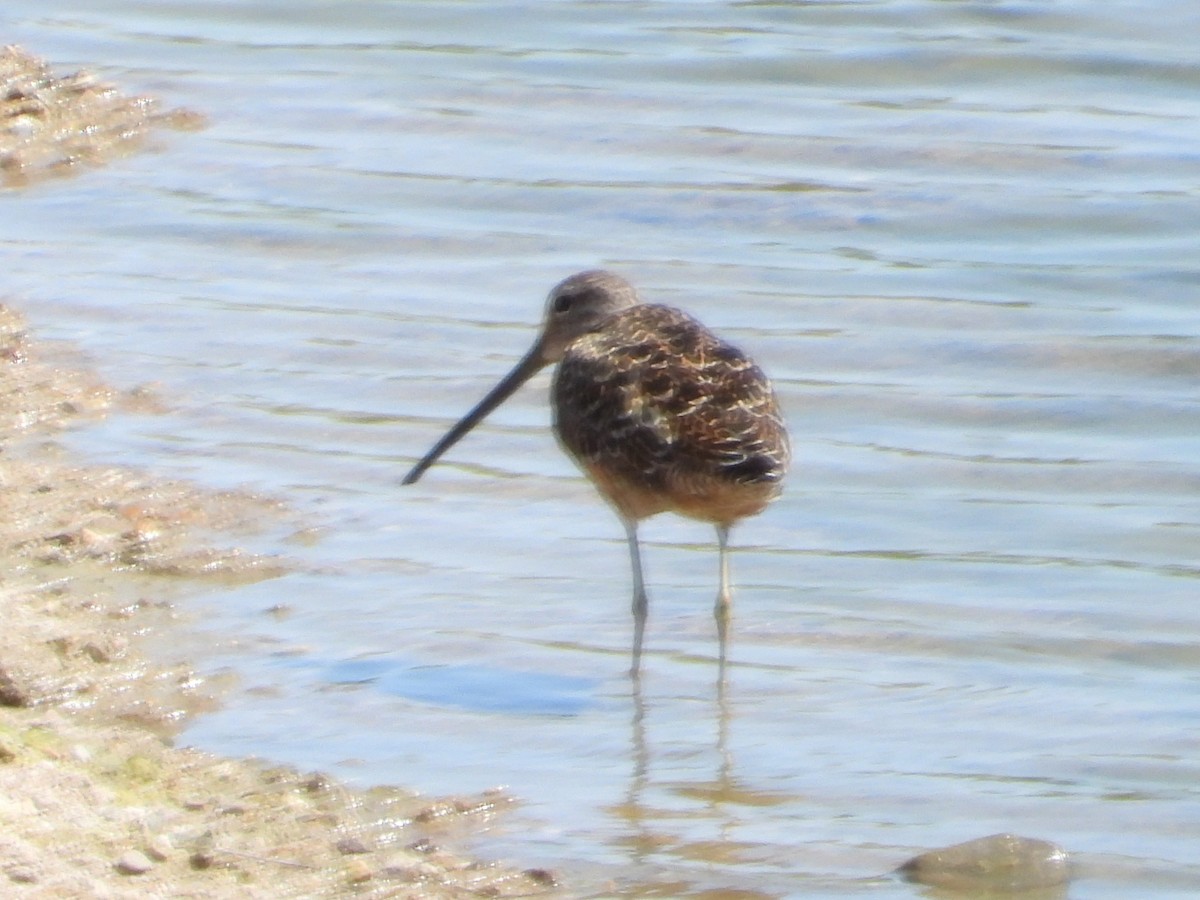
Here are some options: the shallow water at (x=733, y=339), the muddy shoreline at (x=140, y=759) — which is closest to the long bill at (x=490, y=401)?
the shallow water at (x=733, y=339)

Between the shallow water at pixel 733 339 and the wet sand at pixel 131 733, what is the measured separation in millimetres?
195

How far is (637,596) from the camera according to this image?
709 cm

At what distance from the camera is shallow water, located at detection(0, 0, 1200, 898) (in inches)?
243

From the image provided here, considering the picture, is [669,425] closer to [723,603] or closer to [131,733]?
[723,603]

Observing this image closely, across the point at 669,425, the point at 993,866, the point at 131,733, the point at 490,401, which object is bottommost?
the point at 993,866

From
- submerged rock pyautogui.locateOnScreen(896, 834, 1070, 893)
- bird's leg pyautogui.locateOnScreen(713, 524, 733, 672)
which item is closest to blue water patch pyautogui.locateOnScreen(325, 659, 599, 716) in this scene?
bird's leg pyautogui.locateOnScreen(713, 524, 733, 672)

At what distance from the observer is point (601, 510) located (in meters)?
8.20

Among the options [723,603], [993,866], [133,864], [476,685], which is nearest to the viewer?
[133,864]

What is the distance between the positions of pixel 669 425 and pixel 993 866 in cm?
177

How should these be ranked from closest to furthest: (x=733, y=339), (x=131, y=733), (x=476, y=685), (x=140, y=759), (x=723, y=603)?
(x=140, y=759), (x=131, y=733), (x=476, y=685), (x=723, y=603), (x=733, y=339)

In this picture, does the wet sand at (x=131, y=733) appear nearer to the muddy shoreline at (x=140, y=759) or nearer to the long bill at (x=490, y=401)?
the muddy shoreline at (x=140, y=759)

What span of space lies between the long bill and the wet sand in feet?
2.21

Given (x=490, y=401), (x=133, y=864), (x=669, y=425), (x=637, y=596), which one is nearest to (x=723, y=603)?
(x=637, y=596)

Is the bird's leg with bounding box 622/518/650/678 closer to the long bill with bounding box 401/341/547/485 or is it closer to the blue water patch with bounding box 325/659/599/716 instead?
the blue water patch with bounding box 325/659/599/716
